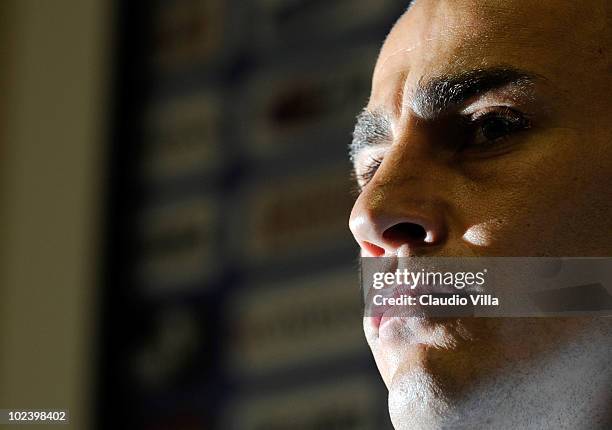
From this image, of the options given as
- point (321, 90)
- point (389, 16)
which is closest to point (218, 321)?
point (321, 90)

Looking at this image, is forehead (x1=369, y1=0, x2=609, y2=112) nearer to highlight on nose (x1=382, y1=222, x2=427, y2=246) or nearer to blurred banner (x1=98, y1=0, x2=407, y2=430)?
highlight on nose (x1=382, y1=222, x2=427, y2=246)

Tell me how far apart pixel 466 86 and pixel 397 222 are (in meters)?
0.08

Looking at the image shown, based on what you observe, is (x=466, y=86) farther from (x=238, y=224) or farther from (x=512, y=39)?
(x=238, y=224)

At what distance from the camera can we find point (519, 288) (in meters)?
0.53

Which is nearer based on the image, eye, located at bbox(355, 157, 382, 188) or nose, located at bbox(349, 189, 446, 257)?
nose, located at bbox(349, 189, 446, 257)

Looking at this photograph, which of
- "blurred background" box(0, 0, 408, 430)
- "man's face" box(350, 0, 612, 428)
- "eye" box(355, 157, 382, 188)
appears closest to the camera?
"man's face" box(350, 0, 612, 428)

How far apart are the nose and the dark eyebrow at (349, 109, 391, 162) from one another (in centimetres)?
6

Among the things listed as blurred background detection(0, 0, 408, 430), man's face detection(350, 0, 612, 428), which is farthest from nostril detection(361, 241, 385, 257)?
blurred background detection(0, 0, 408, 430)

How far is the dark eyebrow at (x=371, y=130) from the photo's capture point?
611 mm

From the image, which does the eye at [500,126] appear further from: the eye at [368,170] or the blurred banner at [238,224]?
the blurred banner at [238,224]

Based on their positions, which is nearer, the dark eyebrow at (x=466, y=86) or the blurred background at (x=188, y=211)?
the dark eyebrow at (x=466, y=86)

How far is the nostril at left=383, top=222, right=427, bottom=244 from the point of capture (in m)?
0.54

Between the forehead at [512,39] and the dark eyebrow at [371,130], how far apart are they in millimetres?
19

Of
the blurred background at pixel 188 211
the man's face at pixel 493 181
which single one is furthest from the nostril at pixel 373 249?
the blurred background at pixel 188 211
